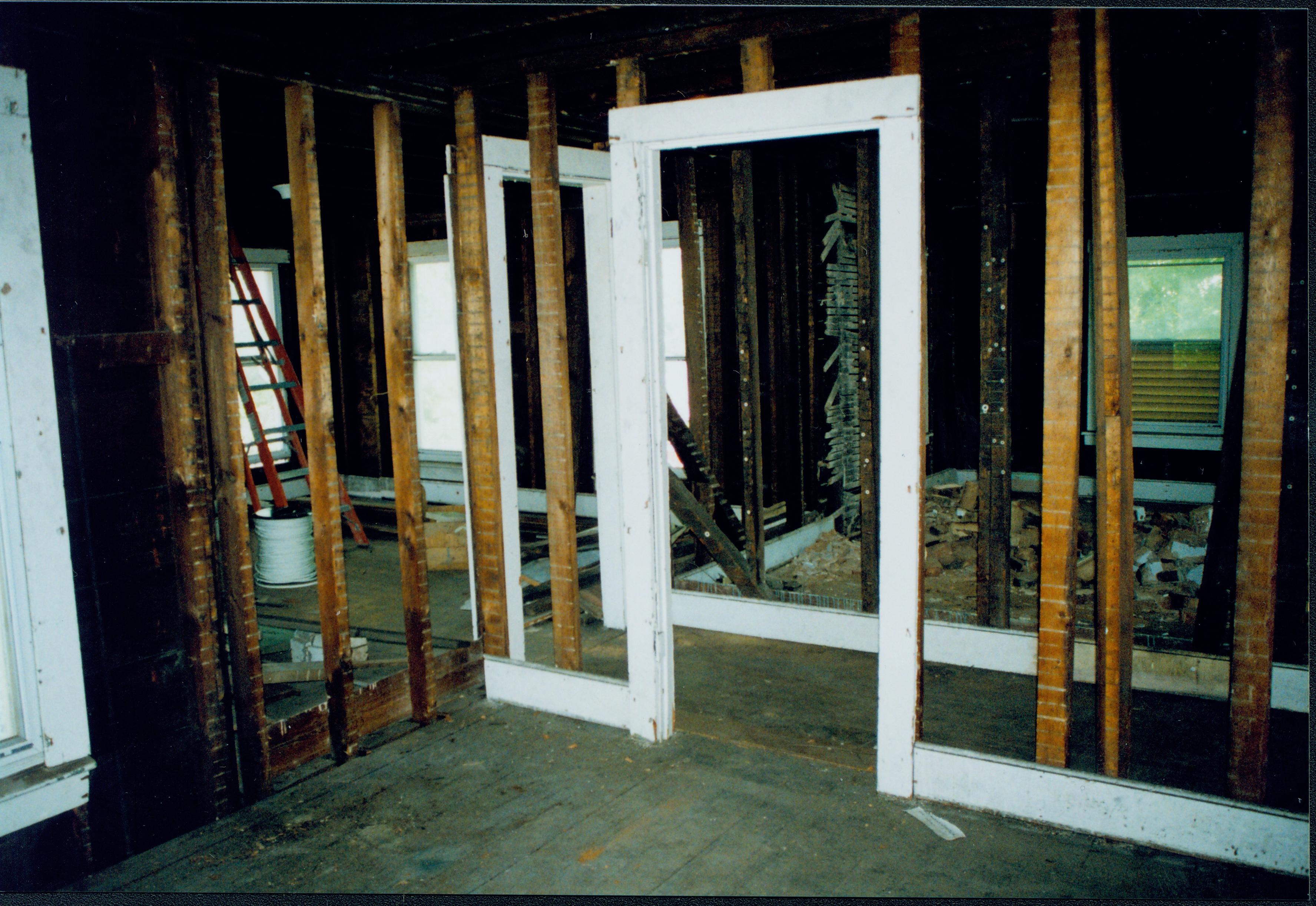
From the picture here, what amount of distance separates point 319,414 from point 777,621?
2613mm

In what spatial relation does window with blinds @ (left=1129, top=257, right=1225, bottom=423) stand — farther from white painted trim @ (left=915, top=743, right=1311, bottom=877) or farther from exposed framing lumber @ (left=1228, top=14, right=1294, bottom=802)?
white painted trim @ (left=915, top=743, right=1311, bottom=877)

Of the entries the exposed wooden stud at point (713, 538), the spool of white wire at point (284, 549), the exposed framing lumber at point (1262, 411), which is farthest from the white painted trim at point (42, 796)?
the exposed framing lumber at point (1262, 411)

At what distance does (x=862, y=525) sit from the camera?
4.52m

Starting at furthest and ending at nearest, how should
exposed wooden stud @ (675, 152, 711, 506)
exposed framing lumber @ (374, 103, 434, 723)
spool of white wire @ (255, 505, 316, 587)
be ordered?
1. spool of white wire @ (255, 505, 316, 587)
2. exposed wooden stud @ (675, 152, 711, 506)
3. exposed framing lumber @ (374, 103, 434, 723)

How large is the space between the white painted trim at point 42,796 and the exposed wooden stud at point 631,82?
6.28ft

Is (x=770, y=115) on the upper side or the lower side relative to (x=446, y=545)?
upper

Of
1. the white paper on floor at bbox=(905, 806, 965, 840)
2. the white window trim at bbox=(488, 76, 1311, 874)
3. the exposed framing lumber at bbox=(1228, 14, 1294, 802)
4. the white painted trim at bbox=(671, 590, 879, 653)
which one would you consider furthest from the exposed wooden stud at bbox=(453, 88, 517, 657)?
the exposed framing lumber at bbox=(1228, 14, 1294, 802)

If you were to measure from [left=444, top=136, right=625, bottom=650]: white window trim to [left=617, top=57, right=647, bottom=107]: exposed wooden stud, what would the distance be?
510mm

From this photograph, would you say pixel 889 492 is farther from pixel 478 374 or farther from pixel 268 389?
pixel 268 389

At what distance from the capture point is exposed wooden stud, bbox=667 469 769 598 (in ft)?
15.8

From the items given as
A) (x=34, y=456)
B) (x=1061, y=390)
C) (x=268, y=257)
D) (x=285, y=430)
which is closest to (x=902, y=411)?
(x=1061, y=390)

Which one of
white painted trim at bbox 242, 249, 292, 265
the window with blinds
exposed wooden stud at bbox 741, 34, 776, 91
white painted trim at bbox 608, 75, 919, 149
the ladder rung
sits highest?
white painted trim at bbox 242, 249, 292, 265

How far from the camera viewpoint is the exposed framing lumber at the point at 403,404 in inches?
137

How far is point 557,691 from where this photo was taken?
3.75 metres
